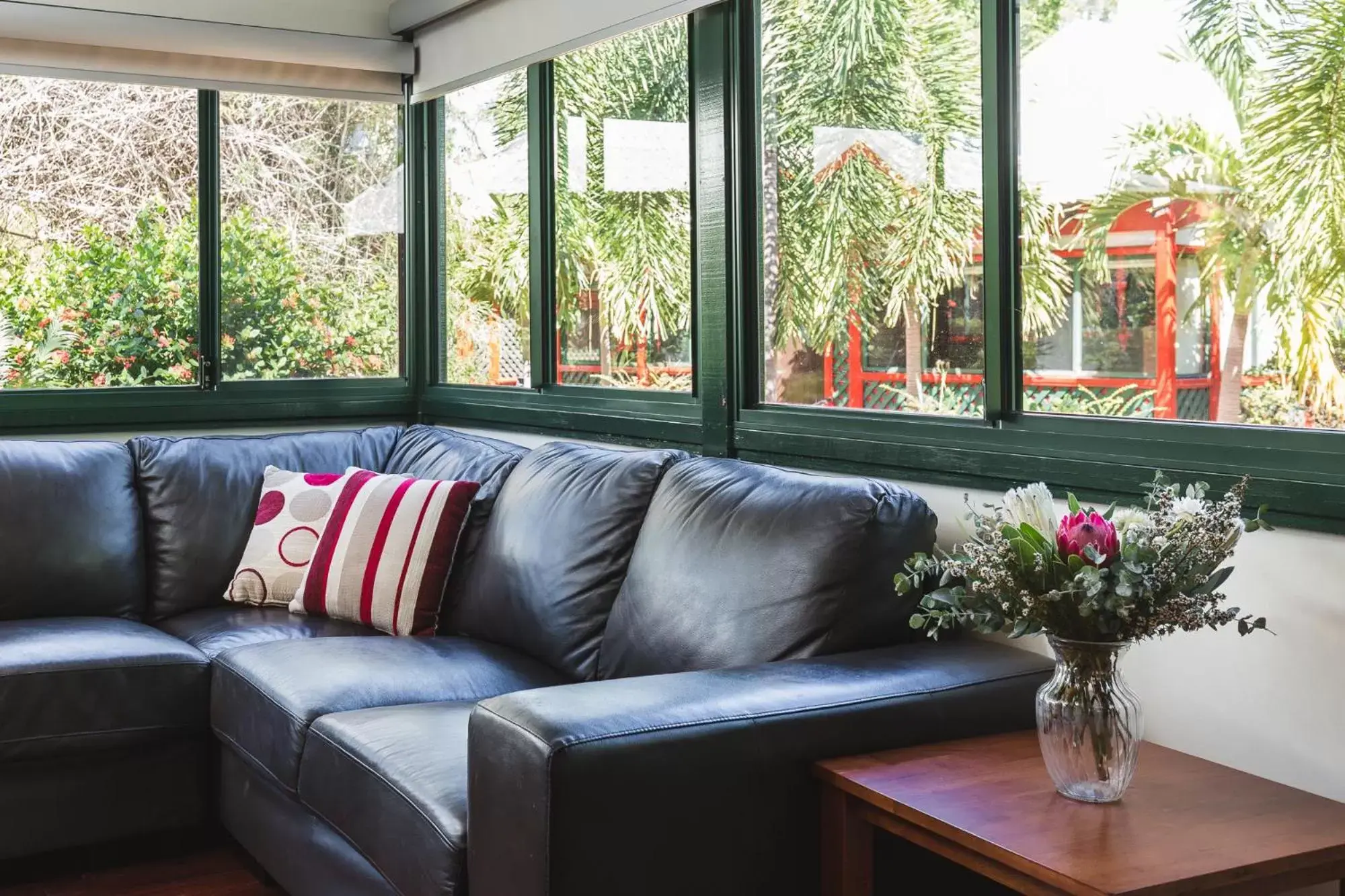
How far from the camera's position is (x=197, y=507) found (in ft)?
11.9

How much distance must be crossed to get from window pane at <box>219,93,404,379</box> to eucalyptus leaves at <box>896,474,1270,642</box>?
2.97m

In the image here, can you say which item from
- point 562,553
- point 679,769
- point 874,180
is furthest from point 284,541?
point 679,769

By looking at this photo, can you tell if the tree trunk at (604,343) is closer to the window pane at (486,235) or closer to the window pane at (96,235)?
the window pane at (486,235)

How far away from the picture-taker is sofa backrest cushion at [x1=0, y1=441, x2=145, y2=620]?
3367 millimetres

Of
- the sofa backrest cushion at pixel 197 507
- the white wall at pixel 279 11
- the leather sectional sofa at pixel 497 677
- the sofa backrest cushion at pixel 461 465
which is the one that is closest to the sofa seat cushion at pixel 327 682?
the leather sectional sofa at pixel 497 677

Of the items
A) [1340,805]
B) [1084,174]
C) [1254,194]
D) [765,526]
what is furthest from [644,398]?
[1340,805]

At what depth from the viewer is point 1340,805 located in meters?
1.77

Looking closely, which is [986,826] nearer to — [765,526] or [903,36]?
[765,526]

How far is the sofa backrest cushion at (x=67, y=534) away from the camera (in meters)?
3.37

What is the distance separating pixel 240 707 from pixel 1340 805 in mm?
1999

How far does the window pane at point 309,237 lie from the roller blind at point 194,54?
9cm

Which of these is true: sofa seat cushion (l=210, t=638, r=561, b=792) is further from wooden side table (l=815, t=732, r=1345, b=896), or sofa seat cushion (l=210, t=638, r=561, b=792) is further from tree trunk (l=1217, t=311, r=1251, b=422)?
tree trunk (l=1217, t=311, r=1251, b=422)

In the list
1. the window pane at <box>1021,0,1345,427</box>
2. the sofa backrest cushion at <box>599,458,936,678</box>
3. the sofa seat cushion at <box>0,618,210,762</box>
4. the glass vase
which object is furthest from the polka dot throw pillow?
the glass vase

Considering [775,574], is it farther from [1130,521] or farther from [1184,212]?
[1184,212]
